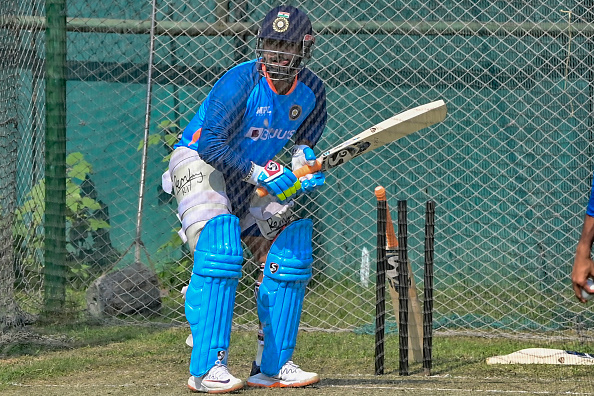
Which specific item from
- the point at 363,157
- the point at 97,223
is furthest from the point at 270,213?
the point at 97,223

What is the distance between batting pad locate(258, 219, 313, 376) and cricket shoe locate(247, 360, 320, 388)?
28 millimetres

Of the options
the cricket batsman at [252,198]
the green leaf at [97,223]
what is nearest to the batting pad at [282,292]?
the cricket batsman at [252,198]

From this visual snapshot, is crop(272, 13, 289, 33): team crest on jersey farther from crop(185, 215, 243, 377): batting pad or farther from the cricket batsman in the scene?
crop(185, 215, 243, 377): batting pad

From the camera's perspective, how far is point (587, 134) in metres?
6.33

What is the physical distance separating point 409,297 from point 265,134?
1.27 metres

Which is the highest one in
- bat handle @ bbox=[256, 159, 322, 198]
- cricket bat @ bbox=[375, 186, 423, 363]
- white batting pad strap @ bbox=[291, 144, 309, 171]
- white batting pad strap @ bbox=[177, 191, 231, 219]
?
white batting pad strap @ bbox=[291, 144, 309, 171]

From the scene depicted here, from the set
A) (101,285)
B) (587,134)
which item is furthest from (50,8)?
(587,134)

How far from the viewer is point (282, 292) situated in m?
4.43

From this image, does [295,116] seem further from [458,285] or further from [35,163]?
[35,163]

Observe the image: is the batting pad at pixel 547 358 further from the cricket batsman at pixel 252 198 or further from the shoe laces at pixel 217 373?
the shoe laces at pixel 217 373

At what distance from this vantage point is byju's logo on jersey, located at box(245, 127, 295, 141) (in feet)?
14.6

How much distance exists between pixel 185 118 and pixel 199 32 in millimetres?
622

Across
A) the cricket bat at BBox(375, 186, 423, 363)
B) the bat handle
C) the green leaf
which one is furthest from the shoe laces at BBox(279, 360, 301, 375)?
the green leaf

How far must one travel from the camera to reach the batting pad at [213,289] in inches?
166
